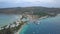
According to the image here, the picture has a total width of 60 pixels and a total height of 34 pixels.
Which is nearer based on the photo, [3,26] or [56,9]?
[3,26]

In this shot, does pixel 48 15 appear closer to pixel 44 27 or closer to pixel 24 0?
pixel 44 27

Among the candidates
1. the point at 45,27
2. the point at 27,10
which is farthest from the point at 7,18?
the point at 45,27

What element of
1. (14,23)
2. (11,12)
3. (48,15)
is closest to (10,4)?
(11,12)

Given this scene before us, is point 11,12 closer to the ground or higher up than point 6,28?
higher up

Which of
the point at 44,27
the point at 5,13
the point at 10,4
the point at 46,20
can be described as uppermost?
the point at 10,4

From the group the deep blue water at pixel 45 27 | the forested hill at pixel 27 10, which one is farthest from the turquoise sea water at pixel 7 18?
the deep blue water at pixel 45 27

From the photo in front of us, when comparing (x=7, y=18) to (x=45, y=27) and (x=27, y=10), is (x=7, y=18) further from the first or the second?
(x=45, y=27)
